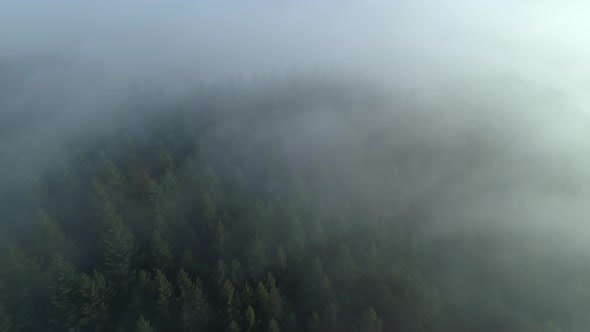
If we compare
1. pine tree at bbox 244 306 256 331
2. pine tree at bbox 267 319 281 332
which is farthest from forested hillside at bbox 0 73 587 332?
pine tree at bbox 267 319 281 332

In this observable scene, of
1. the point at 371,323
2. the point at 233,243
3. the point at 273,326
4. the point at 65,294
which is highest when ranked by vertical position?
the point at 65,294

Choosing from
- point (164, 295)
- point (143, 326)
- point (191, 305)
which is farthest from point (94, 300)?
point (191, 305)

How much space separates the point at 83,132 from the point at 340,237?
5500 cm

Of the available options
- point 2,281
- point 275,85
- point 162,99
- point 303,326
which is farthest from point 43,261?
point 275,85

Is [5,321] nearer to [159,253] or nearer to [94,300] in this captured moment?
[94,300]

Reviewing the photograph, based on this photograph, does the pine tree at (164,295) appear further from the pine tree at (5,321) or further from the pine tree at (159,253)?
the pine tree at (5,321)

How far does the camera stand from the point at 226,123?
349ft

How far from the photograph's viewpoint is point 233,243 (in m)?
70.6

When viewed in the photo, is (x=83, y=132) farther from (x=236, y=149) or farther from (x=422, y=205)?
(x=422, y=205)

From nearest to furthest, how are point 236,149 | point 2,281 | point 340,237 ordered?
point 2,281 < point 340,237 < point 236,149

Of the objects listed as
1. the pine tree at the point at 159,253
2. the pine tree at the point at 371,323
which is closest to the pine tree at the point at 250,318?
the pine tree at the point at 159,253

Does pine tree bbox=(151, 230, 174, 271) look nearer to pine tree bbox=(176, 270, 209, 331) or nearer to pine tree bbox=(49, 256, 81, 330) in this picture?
pine tree bbox=(176, 270, 209, 331)

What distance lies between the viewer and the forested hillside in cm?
5928

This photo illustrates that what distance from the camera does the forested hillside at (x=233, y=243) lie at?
2334 inches
